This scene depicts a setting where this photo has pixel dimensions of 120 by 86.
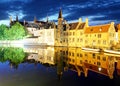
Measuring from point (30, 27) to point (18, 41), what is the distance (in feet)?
80.0

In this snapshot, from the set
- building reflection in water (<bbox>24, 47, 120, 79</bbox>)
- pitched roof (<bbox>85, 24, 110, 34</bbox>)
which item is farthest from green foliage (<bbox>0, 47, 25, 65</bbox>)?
pitched roof (<bbox>85, 24, 110, 34</bbox>)

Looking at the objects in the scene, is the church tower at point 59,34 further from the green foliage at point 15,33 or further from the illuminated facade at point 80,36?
the green foliage at point 15,33

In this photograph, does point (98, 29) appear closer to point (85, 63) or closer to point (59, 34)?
point (59, 34)

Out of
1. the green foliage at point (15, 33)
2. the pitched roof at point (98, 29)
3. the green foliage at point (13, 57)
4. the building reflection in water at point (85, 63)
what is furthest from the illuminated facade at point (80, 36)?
the green foliage at point (13, 57)

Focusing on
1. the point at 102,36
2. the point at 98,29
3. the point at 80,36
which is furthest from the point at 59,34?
the point at 102,36

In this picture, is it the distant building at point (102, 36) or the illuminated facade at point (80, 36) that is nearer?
the distant building at point (102, 36)

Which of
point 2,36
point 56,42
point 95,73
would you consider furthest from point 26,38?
point 95,73

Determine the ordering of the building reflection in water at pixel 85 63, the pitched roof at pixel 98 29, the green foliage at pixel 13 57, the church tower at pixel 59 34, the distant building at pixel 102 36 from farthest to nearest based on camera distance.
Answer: the church tower at pixel 59 34, the pitched roof at pixel 98 29, the distant building at pixel 102 36, the green foliage at pixel 13 57, the building reflection in water at pixel 85 63

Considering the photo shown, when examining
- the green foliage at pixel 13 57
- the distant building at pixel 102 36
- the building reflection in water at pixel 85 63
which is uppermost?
the distant building at pixel 102 36

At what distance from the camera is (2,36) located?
116 metres

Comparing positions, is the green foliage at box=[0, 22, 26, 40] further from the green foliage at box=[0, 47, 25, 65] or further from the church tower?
the green foliage at box=[0, 47, 25, 65]

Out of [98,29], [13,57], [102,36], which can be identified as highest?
[98,29]

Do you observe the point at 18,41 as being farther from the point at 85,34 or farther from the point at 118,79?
the point at 118,79

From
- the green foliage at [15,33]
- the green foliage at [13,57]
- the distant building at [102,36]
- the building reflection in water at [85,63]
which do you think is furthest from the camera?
the green foliage at [15,33]
